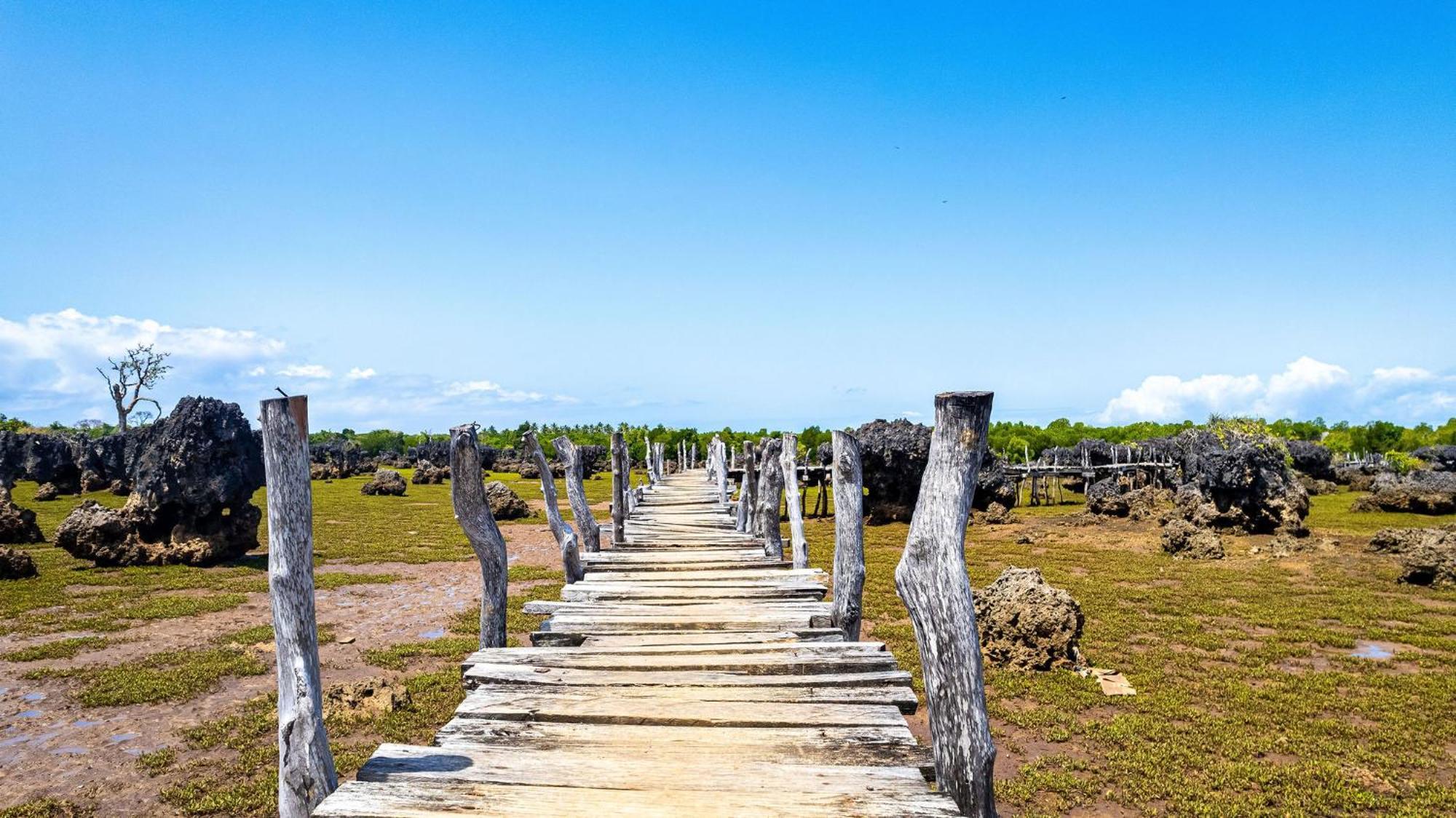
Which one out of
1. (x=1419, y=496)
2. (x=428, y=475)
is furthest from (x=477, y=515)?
(x=428, y=475)

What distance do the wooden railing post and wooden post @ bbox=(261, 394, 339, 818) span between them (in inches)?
166

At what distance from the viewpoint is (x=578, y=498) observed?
11219mm

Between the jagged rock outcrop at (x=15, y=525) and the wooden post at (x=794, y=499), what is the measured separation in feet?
65.4

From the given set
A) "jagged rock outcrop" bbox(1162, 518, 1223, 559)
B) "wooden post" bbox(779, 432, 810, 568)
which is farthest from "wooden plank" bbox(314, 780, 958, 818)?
"jagged rock outcrop" bbox(1162, 518, 1223, 559)

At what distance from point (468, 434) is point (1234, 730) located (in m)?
7.82

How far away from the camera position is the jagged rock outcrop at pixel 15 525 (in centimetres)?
1917

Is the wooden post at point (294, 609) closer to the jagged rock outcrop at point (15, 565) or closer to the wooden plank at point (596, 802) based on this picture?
the wooden plank at point (596, 802)

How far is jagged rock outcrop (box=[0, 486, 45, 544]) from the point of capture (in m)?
19.2

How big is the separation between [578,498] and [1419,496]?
30.7m

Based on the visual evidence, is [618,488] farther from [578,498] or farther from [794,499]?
[794,499]

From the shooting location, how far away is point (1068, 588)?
49.5ft

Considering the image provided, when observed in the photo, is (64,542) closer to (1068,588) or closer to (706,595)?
(706,595)

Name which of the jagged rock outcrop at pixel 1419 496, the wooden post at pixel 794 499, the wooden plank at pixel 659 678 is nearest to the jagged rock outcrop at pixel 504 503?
the wooden post at pixel 794 499

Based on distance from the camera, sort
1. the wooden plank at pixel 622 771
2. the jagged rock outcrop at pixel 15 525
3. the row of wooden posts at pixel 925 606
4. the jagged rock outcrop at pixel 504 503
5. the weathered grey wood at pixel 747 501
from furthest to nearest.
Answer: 1. the jagged rock outcrop at pixel 504 503
2. the jagged rock outcrop at pixel 15 525
3. the weathered grey wood at pixel 747 501
4. the row of wooden posts at pixel 925 606
5. the wooden plank at pixel 622 771
